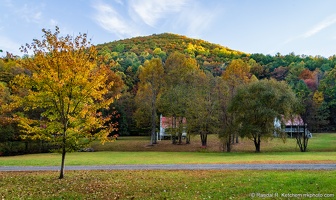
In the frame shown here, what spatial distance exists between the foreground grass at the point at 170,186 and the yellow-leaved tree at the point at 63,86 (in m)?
2.15

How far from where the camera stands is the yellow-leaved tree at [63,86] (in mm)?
12945

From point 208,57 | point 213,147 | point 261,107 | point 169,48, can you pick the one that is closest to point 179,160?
point 261,107

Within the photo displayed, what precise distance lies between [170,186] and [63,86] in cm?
652

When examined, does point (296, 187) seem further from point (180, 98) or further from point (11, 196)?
point (180, 98)

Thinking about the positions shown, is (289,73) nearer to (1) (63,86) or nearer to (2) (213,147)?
(2) (213,147)

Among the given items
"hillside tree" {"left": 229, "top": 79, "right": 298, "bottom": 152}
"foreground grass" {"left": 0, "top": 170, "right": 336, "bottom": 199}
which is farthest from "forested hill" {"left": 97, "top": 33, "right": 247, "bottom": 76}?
"foreground grass" {"left": 0, "top": 170, "right": 336, "bottom": 199}

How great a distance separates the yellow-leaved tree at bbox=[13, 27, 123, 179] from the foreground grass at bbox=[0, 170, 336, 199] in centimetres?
215

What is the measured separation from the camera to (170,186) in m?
11.6

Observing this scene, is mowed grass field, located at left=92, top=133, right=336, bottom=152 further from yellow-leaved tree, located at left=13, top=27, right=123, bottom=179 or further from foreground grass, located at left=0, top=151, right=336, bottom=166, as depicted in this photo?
yellow-leaved tree, located at left=13, top=27, right=123, bottom=179

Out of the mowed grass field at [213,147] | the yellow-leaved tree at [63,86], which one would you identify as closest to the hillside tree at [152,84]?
the mowed grass field at [213,147]

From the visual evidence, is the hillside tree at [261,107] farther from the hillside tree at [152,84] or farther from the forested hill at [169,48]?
the forested hill at [169,48]

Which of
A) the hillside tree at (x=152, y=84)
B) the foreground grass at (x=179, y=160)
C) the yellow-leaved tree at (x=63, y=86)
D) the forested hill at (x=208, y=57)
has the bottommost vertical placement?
the foreground grass at (x=179, y=160)

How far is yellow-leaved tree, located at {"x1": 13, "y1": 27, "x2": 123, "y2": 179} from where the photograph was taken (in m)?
12.9

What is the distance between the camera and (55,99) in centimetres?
1328
